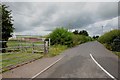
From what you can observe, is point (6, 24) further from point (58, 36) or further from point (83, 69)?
point (58, 36)

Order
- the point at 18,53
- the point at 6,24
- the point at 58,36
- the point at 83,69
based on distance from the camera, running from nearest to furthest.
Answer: the point at 83,69 < the point at 18,53 < the point at 6,24 < the point at 58,36

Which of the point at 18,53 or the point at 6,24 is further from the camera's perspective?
the point at 6,24

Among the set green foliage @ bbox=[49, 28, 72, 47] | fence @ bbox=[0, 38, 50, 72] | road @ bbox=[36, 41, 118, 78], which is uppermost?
green foliage @ bbox=[49, 28, 72, 47]

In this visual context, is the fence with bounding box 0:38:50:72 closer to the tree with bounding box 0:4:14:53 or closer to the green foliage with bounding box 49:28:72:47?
the tree with bounding box 0:4:14:53

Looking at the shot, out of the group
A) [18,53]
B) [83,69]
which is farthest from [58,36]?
[83,69]

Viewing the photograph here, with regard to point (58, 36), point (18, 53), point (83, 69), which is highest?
point (58, 36)

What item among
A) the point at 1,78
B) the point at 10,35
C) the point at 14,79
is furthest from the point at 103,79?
the point at 10,35

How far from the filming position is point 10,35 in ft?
96.8

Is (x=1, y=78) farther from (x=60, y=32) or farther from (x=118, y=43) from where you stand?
(x=60, y=32)

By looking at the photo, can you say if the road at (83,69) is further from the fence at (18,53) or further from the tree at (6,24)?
the tree at (6,24)

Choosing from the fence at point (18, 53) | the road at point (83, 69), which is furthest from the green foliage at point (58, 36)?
the road at point (83, 69)

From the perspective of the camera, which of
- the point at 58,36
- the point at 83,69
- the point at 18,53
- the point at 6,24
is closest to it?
the point at 83,69

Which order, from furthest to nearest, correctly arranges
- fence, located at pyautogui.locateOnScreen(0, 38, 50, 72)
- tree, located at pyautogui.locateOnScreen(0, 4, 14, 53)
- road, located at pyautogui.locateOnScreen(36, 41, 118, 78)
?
tree, located at pyautogui.locateOnScreen(0, 4, 14, 53), fence, located at pyautogui.locateOnScreen(0, 38, 50, 72), road, located at pyautogui.locateOnScreen(36, 41, 118, 78)

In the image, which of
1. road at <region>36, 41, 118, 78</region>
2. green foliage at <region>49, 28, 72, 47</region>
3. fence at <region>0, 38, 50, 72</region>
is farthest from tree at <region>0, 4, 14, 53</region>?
green foliage at <region>49, 28, 72, 47</region>
